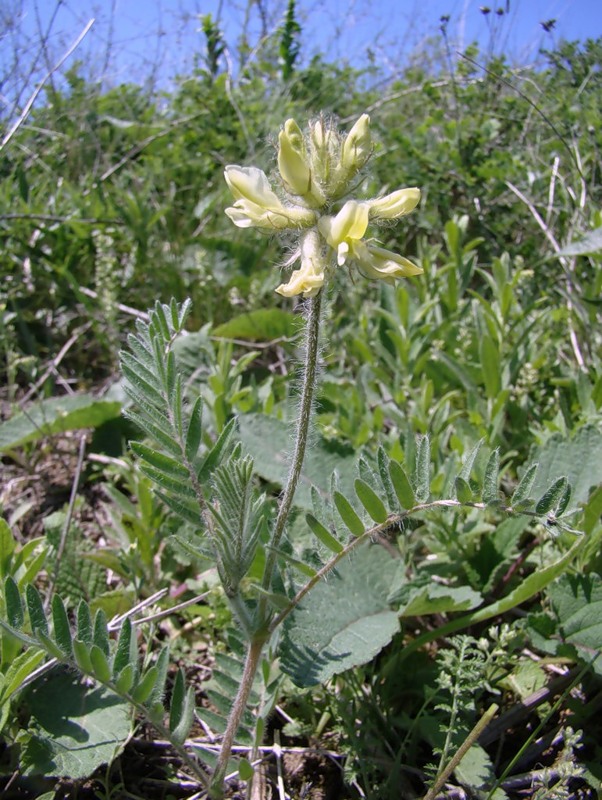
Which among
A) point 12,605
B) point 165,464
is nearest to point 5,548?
point 12,605

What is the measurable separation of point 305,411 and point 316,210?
38cm

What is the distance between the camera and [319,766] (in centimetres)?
178

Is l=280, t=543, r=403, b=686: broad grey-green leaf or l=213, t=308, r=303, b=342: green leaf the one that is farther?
l=213, t=308, r=303, b=342: green leaf

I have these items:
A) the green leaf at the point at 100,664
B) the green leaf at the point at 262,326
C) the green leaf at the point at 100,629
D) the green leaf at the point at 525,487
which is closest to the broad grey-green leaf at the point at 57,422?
the green leaf at the point at 262,326

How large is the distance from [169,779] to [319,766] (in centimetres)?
38

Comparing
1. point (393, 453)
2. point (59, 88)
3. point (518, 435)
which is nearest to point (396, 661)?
point (393, 453)

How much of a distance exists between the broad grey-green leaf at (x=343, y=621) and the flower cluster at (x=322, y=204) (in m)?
0.73

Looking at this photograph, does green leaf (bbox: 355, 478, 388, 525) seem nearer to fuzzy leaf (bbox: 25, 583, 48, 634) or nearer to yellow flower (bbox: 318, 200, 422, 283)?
yellow flower (bbox: 318, 200, 422, 283)

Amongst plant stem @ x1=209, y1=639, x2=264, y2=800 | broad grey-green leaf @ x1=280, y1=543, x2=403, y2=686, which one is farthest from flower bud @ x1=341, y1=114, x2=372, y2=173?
plant stem @ x1=209, y1=639, x2=264, y2=800

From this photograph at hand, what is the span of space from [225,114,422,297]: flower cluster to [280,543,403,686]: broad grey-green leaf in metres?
0.73

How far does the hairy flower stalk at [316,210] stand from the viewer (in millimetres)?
1222

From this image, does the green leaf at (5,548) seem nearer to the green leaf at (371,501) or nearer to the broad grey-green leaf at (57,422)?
the green leaf at (371,501)

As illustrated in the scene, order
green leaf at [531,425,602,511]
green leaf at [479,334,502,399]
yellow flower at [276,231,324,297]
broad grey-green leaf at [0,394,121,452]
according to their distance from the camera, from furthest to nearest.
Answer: broad grey-green leaf at [0,394,121,452]
green leaf at [479,334,502,399]
green leaf at [531,425,602,511]
yellow flower at [276,231,324,297]

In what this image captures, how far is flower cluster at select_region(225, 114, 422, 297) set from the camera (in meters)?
1.21
